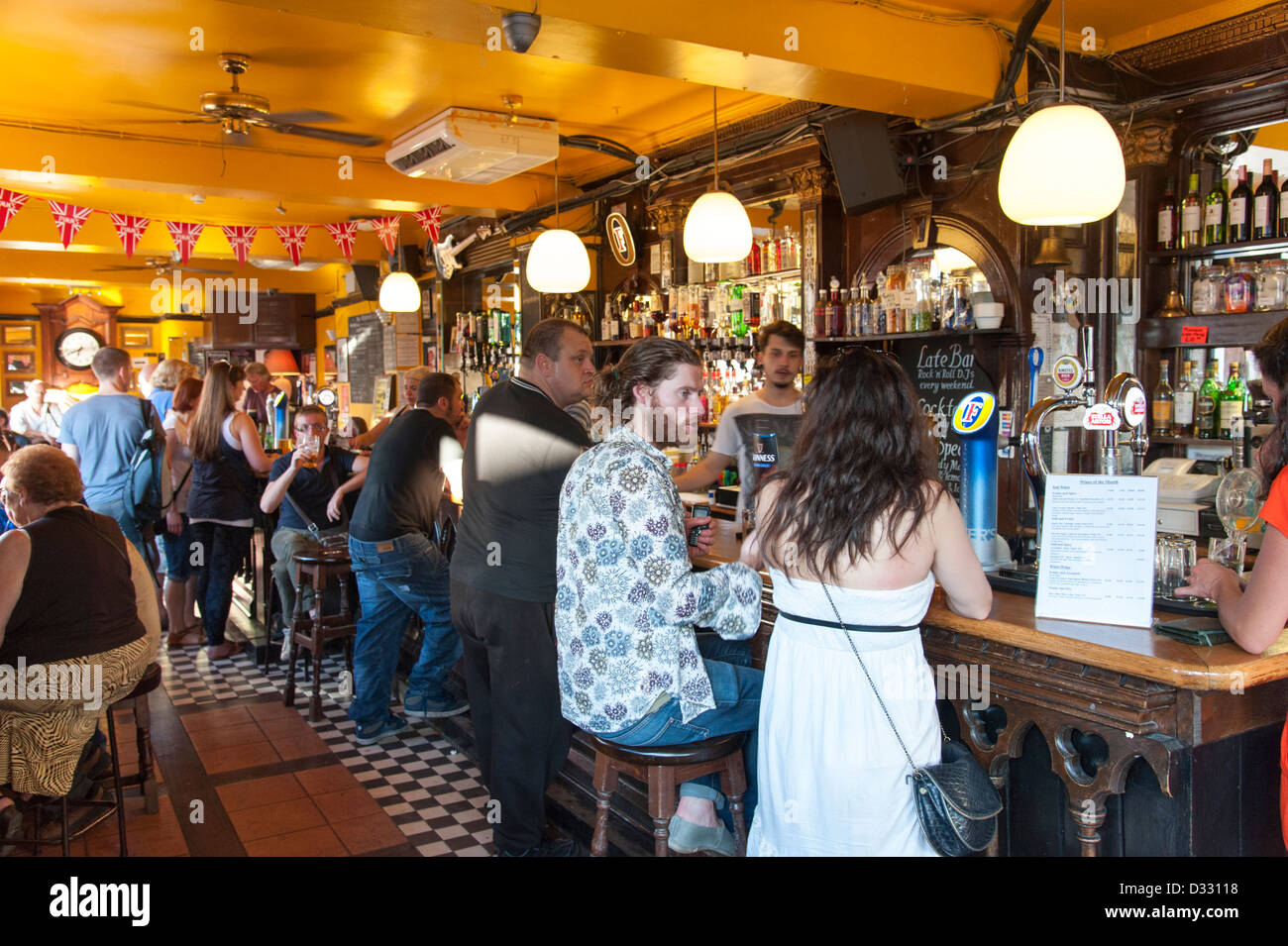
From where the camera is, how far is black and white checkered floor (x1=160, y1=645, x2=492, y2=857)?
3.66 metres

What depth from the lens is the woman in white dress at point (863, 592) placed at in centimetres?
210

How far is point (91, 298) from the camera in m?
15.4

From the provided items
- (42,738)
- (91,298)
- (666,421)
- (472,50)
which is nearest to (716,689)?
(666,421)

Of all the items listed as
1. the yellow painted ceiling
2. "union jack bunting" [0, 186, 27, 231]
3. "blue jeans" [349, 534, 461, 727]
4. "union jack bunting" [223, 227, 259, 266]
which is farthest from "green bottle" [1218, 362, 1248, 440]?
"union jack bunting" [0, 186, 27, 231]

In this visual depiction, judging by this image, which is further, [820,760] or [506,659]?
[506,659]

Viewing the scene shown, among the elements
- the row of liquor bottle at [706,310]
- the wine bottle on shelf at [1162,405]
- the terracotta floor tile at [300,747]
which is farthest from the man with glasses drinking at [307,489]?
the wine bottle on shelf at [1162,405]

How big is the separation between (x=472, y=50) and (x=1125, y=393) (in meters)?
3.95

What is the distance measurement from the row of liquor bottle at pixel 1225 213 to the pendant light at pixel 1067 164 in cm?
180

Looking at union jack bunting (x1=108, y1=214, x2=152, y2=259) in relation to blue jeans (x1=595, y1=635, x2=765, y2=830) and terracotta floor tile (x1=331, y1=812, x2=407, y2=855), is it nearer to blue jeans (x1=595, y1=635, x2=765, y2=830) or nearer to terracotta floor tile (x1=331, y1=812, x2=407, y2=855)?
terracotta floor tile (x1=331, y1=812, x2=407, y2=855)

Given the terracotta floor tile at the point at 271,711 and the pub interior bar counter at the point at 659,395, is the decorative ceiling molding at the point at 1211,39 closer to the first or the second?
the pub interior bar counter at the point at 659,395

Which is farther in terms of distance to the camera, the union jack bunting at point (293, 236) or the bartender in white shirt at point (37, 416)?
the bartender in white shirt at point (37, 416)

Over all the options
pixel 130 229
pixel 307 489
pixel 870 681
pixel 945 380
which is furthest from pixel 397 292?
pixel 870 681

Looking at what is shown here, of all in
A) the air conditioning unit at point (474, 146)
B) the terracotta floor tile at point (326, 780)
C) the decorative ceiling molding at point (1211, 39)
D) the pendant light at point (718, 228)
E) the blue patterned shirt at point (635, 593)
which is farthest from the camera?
the air conditioning unit at point (474, 146)
